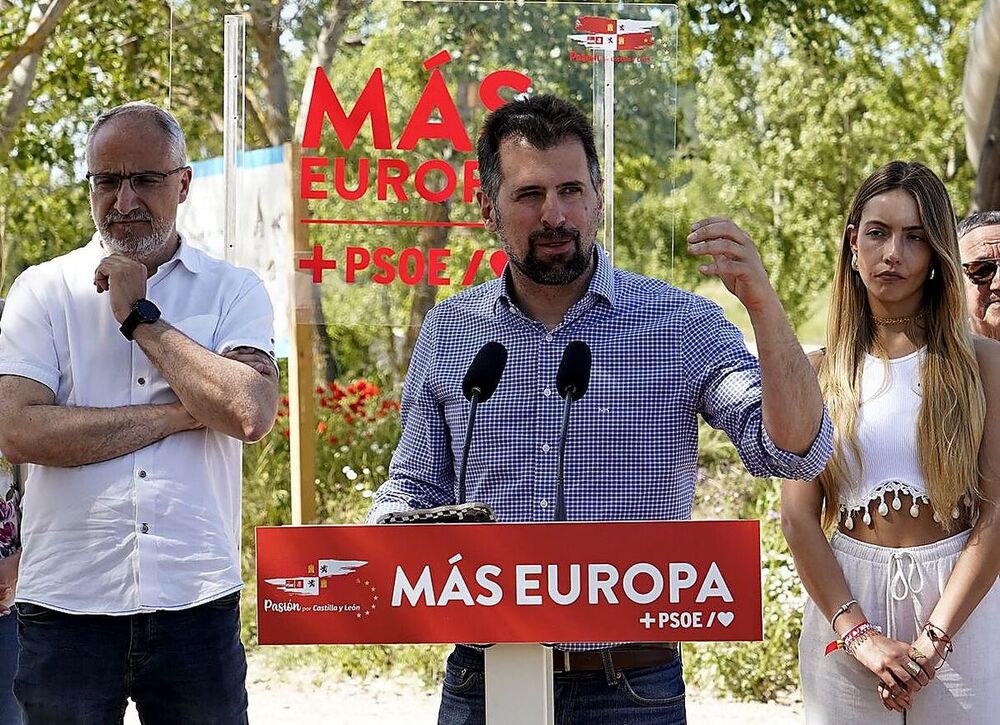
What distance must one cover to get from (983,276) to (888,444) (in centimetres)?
98

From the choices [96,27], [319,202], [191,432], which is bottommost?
[191,432]

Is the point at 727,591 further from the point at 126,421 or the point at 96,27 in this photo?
the point at 96,27

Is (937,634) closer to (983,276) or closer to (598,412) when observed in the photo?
(598,412)

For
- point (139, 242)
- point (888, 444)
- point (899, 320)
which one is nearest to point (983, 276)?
point (899, 320)

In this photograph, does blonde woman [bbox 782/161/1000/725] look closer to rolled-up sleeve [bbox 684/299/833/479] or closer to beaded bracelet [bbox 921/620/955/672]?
beaded bracelet [bbox 921/620/955/672]

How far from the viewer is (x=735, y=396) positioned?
2514 mm

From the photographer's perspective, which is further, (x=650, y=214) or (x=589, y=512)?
(x=650, y=214)

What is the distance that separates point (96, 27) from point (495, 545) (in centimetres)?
831

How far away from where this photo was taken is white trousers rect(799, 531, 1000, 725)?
310 cm

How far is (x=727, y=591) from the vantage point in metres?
2.06

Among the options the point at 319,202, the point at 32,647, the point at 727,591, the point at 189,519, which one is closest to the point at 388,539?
the point at 727,591

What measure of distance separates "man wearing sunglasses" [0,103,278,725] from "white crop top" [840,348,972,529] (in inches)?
55.5

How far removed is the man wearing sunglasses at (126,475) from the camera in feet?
9.62

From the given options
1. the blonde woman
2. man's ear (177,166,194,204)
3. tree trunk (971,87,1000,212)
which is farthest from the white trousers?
tree trunk (971,87,1000,212)
